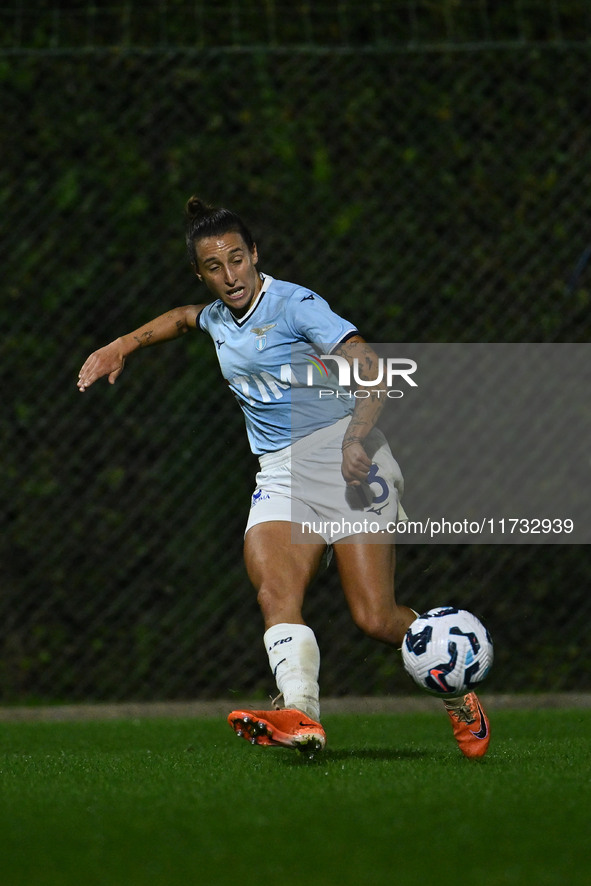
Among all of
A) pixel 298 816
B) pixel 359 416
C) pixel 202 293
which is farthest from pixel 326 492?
pixel 202 293

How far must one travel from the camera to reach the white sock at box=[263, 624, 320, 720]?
12.5 feet

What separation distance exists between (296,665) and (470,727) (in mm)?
637

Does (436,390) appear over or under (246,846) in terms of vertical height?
over

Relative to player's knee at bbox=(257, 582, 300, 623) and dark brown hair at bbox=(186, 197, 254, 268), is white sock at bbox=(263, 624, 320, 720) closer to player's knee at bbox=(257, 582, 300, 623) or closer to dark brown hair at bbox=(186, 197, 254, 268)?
player's knee at bbox=(257, 582, 300, 623)

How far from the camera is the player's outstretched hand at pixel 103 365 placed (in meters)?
4.27

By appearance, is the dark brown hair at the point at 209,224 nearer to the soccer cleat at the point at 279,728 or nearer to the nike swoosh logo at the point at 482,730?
the soccer cleat at the point at 279,728

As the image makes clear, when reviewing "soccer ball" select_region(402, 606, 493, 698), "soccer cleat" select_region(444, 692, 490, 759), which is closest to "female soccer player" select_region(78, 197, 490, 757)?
"soccer cleat" select_region(444, 692, 490, 759)

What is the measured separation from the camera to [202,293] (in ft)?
19.3

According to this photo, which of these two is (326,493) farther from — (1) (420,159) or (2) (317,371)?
(1) (420,159)

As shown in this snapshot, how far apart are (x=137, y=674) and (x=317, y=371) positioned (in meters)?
2.34

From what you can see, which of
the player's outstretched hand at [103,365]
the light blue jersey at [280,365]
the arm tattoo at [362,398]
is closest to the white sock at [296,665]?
the arm tattoo at [362,398]

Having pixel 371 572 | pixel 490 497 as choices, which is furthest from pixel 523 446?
pixel 371 572

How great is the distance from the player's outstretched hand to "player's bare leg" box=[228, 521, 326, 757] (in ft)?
2.54

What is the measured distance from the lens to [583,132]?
6.05 m
